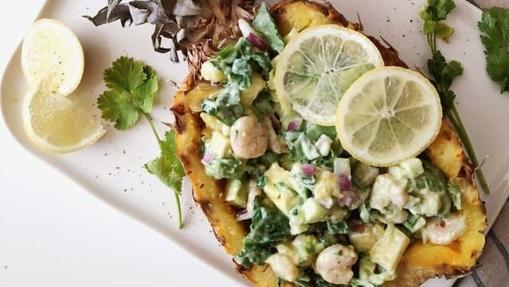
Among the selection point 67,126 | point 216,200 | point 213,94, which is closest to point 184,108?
point 213,94

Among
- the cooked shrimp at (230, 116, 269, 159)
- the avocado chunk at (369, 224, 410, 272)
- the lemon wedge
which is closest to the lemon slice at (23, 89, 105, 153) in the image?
the lemon wedge

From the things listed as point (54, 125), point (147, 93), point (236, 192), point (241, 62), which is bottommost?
point (54, 125)

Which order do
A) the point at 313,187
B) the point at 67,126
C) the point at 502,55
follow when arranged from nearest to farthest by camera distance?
the point at 313,187 → the point at 502,55 → the point at 67,126

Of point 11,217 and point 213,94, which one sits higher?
point 213,94

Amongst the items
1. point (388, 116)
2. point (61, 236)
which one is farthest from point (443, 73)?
point (61, 236)

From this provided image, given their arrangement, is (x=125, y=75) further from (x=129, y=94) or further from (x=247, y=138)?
(x=247, y=138)

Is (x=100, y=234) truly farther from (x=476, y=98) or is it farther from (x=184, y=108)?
(x=476, y=98)
